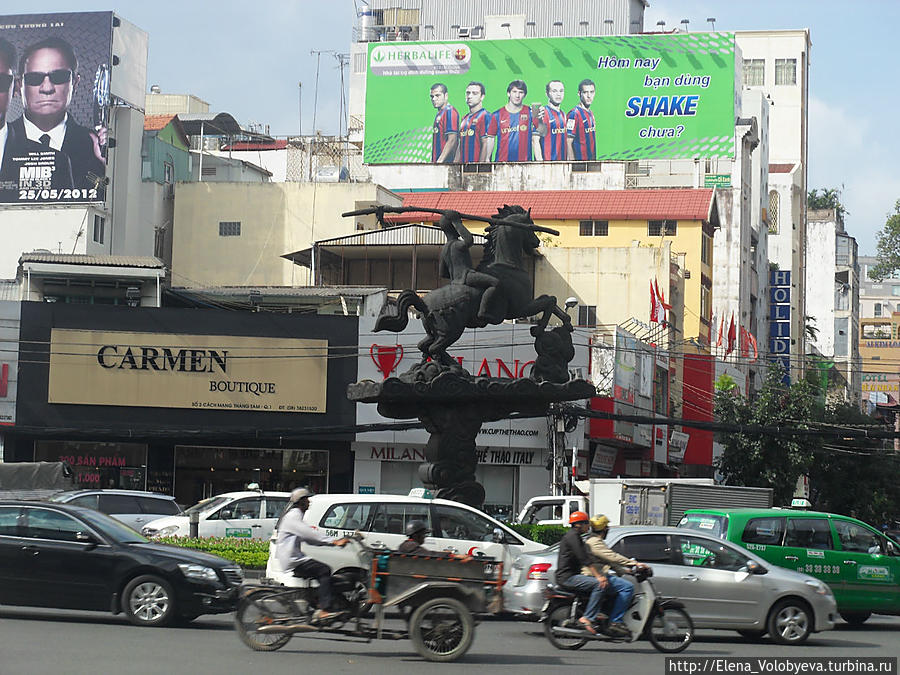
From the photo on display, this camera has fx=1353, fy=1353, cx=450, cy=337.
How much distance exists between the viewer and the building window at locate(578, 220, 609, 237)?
2603 inches

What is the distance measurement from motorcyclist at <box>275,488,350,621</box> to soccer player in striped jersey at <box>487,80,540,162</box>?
57.6m

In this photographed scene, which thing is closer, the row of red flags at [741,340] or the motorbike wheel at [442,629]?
the motorbike wheel at [442,629]

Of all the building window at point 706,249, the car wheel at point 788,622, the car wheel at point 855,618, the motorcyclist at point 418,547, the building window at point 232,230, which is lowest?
the car wheel at point 855,618

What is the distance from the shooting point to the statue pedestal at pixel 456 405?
2209 centimetres

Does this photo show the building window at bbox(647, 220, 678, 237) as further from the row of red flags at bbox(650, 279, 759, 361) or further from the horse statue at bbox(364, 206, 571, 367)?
the horse statue at bbox(364, 206, 571, 367)

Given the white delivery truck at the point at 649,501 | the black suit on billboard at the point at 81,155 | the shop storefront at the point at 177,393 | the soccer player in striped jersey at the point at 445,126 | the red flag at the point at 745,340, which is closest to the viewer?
the white delivery truck at the point at 649,501

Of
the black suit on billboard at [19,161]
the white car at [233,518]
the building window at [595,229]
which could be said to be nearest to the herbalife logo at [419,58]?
the building window at [595,229]

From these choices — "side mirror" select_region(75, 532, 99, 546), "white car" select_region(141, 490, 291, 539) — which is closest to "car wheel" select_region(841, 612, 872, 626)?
"white car" select_region(141, 490, 291, 539)

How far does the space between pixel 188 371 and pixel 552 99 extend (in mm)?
33321

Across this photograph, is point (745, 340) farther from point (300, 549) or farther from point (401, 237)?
point (300, 549)

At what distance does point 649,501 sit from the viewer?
1163 inches

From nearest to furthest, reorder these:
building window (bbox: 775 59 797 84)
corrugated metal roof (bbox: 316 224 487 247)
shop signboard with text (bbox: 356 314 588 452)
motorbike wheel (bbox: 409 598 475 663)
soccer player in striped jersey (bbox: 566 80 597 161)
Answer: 1. motorbike wheel (bbox: 409 598 475 663)
2. shop signboard with text (bbox: 356 314 588 452)
3. corrugated metal roof (bbox: 316 224 487 247)
4. soccer player in striped jersey (bbox: 566 80 597 161)
5. building window (bbox: 775 59 797 84)

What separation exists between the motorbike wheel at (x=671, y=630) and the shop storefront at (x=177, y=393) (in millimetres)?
27674

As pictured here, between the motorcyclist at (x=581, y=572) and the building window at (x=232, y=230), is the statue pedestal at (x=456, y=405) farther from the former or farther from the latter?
the building window at (x=232, y=230)
